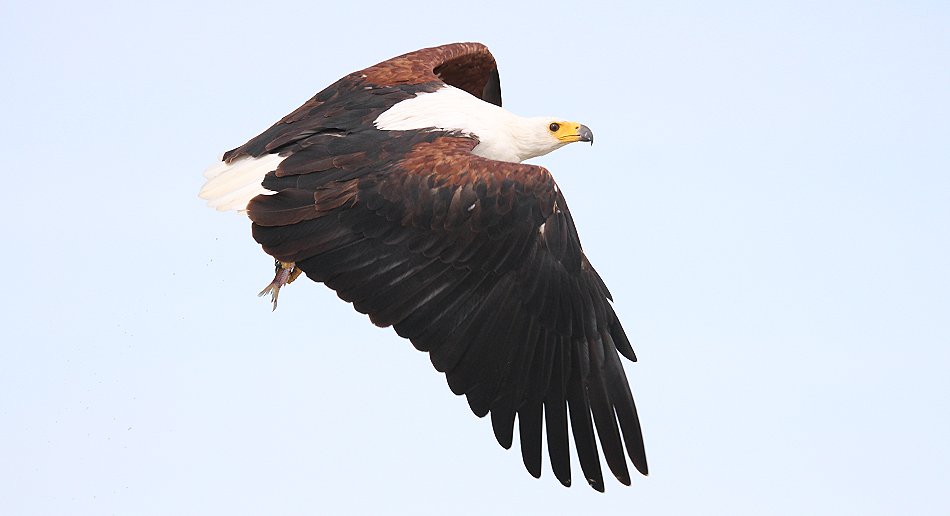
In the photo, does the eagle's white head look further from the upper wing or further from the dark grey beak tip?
the upper wing

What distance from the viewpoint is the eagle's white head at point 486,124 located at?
1034 centimetres

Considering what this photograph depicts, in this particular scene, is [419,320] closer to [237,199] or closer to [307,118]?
[237,199]

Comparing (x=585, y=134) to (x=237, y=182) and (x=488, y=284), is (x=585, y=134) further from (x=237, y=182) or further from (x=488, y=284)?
(x=237, y=182)

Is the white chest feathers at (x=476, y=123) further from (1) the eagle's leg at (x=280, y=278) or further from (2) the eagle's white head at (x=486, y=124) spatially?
(1) the eagle's leg at (x=280, y=278)

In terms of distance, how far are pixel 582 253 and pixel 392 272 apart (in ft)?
4.16

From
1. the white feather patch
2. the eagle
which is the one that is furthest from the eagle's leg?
the eagle

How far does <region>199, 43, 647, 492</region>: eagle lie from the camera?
923 cm

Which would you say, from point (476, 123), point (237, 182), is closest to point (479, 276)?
point (476, 123)

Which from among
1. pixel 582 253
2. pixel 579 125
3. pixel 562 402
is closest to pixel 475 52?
pixel 579 125

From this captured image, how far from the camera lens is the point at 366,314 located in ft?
30.4

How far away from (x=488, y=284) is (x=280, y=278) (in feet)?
8.29

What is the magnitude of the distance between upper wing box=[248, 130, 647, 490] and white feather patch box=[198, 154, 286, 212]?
32 centimetres

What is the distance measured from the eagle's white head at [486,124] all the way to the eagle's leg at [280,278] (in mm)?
1562

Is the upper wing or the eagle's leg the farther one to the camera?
the eagle's leg
